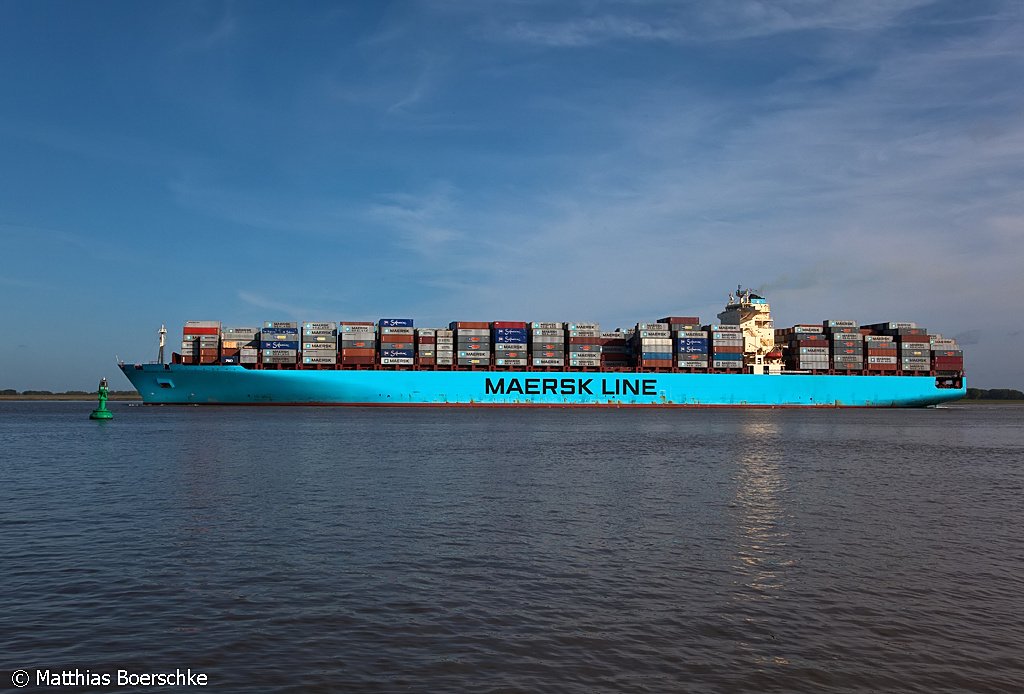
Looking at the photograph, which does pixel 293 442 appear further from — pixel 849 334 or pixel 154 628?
pixel 849 334

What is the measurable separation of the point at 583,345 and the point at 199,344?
159 feet

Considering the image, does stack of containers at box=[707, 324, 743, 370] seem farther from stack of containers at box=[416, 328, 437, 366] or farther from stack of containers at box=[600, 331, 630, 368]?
stack of containers at box=[416, 328, 437, 366]

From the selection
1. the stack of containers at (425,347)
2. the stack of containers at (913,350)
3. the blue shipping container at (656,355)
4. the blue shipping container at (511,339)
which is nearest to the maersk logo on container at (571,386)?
the blue shipping container at (656,355)

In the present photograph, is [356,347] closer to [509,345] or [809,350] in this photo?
[509,345]

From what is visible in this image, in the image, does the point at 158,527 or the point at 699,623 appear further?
the point at 158,527

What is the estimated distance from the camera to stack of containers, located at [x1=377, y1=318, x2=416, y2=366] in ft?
301

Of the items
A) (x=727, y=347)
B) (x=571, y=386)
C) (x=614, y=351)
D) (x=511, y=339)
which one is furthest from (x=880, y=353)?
(x=511, y=339)

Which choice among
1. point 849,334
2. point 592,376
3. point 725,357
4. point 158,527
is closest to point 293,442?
point 158,527

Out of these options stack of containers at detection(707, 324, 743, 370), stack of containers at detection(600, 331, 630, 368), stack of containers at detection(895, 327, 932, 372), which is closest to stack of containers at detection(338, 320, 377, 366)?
stack of containers at detection(600, 331, 630, 368)

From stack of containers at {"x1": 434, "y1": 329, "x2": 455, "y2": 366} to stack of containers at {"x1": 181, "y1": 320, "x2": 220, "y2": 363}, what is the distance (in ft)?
88.5

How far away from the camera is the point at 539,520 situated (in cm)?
1875

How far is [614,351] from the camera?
10119 cm

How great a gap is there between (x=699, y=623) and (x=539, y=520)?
846 cm

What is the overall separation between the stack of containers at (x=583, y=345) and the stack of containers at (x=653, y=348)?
19.4 feet
